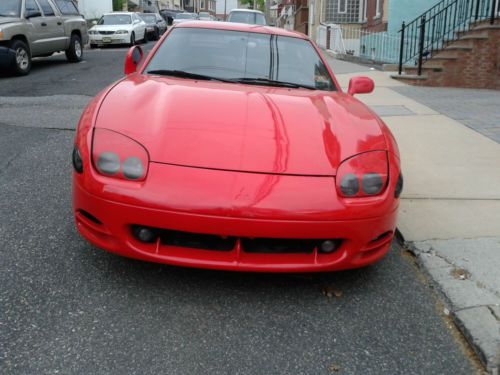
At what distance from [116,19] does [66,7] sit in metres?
8.30

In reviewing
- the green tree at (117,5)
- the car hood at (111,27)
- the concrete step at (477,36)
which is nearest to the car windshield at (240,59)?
the concrete step at (477,36)

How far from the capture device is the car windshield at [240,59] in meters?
4.14

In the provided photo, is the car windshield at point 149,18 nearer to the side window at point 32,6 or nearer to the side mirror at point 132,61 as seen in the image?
the side window at point 32,6

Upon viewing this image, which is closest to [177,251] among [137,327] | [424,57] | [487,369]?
[137,327]

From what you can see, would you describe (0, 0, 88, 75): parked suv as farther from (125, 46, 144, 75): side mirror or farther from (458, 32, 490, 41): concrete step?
(458, 32, 490, 41): concrete step

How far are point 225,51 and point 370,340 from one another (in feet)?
8.60

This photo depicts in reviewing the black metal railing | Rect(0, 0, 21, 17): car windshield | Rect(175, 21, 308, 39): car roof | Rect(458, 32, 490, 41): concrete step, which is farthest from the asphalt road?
the black metal railing

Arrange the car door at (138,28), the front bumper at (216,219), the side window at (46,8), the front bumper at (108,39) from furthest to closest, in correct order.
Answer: the car door at (138,28)
the front bumper at (108,39)
the side window at (46,8)
the front bumper at (216,219)

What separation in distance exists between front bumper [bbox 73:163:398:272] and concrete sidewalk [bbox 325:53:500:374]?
664 mm

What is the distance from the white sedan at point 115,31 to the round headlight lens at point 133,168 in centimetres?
1963

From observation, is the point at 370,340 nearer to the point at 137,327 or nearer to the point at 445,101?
the point at 137,327

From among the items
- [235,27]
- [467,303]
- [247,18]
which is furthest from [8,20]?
[247,18]

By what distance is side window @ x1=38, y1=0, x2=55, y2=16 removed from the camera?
499 inches

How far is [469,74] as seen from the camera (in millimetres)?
11906
